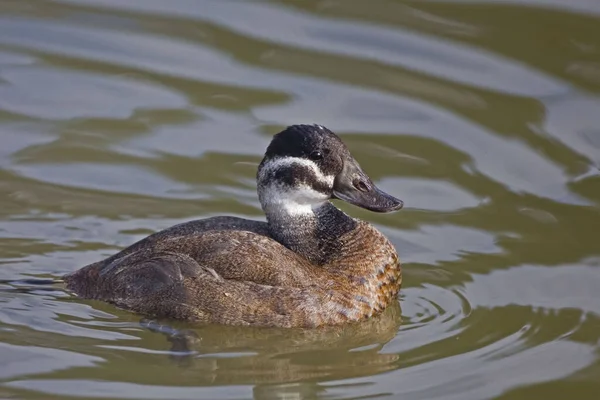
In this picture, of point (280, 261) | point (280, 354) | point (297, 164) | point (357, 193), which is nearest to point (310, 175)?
point (297, 164)

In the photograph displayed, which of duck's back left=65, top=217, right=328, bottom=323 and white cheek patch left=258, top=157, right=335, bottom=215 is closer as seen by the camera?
duck's back left=65, top=217, right=328, bottom=323

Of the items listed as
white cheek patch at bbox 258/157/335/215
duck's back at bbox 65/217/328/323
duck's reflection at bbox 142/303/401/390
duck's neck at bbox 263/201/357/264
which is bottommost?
duck's reflection at bbox 142/303/401/390

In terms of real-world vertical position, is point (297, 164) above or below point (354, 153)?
above

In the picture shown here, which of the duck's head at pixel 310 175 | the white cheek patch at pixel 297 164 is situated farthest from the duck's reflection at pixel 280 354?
the white cheek patch at pixel 297 164

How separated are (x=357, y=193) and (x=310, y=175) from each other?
1.23ft

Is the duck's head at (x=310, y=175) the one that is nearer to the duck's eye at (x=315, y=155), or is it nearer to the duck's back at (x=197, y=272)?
the duck's eye at (x=315, y=155)

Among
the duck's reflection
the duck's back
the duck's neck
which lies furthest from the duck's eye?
the duck's reflection

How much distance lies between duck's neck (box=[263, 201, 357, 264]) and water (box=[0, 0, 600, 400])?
61 cm

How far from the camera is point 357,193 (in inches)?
358

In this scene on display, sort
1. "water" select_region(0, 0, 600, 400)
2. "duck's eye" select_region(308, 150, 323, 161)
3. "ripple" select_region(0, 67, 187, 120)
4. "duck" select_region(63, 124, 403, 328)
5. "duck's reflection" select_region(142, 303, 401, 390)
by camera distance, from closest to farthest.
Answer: "duck's reflection" select_region(142, 303, 401, 390) < "water" select_region(0, 0, 600, 400) < "duck" select_region(63, 124, 403, 328) < "duck's eye" select_region(308, 150, 323, 161) < "ripple" select_region(0, 67, 187, 120)

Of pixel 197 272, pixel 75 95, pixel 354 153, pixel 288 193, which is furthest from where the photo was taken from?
pixel 75 95

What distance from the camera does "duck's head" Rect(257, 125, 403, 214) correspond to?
890 cm

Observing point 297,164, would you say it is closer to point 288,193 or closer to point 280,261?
point 288,193

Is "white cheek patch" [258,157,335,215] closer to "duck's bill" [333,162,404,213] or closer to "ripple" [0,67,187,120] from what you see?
"duck's bill" [333,162,404,213]
